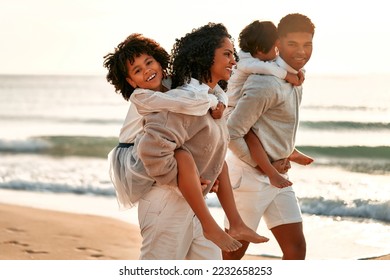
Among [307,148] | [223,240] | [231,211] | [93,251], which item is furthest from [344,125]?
[223,240]

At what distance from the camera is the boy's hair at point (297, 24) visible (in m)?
4.09

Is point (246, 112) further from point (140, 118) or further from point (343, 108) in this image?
point (343, 108)

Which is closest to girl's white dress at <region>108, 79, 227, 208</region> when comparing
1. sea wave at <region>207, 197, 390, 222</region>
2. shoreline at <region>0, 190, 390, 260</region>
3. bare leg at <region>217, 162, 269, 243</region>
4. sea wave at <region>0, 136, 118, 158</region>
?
bare leg at <region>217, 162, 269, 243</region>

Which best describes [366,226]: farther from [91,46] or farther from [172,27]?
[91,46]

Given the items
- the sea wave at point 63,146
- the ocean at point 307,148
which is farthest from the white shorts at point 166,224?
the sea wave at point 63,146

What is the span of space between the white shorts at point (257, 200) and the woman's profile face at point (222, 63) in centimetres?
92

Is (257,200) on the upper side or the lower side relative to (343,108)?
upper

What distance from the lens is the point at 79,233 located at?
691 centimetres

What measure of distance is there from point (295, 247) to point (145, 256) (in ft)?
3.34

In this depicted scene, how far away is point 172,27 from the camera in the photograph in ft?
26.6

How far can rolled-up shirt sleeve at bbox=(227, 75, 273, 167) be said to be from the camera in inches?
159

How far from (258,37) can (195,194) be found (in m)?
1.20

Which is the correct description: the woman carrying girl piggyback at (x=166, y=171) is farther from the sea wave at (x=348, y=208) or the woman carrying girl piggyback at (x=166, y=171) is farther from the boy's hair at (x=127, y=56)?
the sea wave at (x=348, y=208)
